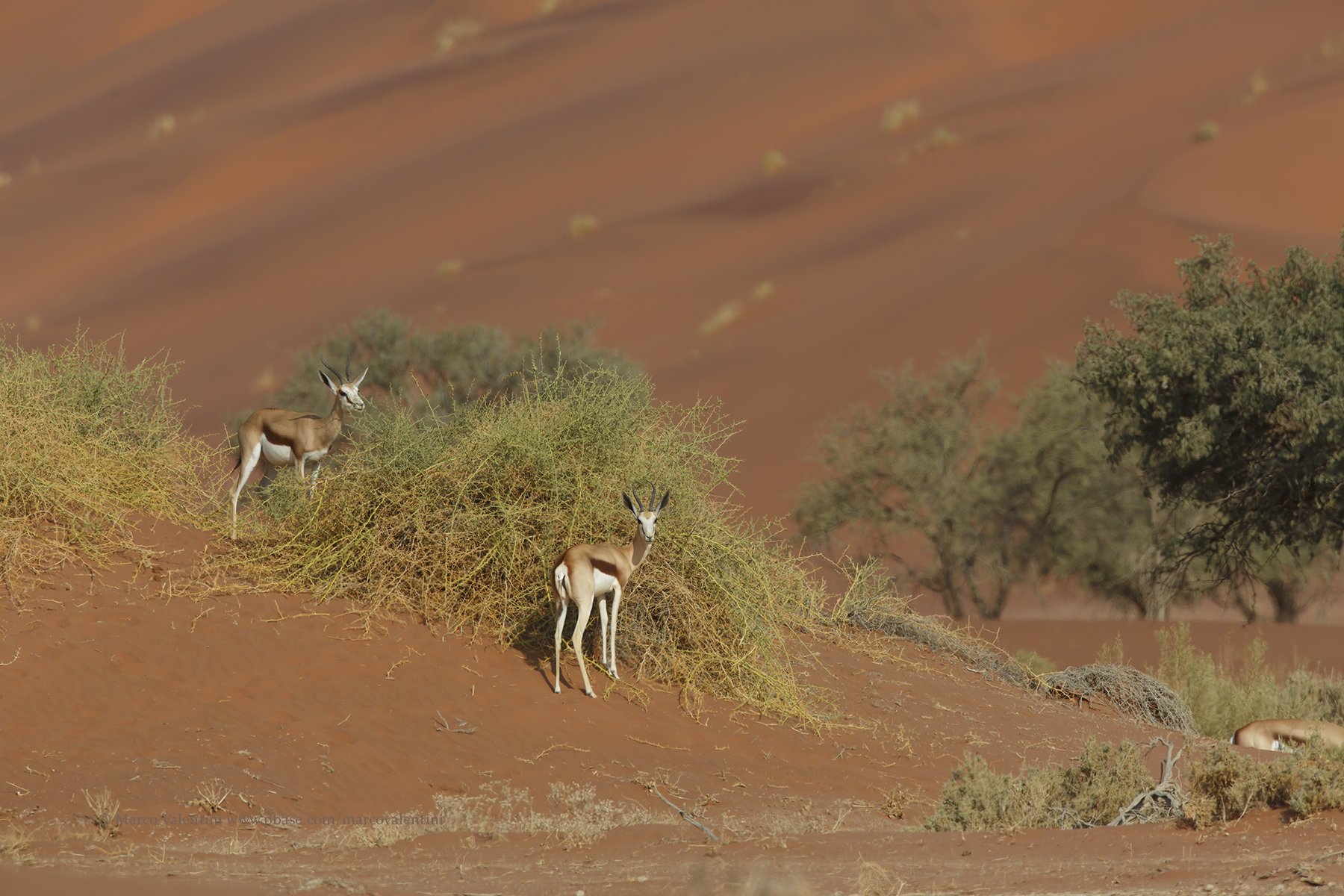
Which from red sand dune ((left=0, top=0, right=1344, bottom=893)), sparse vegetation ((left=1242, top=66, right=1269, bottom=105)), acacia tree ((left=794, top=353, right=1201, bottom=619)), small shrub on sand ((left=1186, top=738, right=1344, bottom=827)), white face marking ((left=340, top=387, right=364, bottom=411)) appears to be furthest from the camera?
sparse vegetation ((left=1242, top=66, right=1269, bottom=105))

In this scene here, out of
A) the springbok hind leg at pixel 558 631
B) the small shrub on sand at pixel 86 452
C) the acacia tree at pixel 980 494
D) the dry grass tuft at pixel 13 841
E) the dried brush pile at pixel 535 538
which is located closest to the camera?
the dry grass tuft at pixel 13 841

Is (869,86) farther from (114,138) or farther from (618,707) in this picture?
(618,707)

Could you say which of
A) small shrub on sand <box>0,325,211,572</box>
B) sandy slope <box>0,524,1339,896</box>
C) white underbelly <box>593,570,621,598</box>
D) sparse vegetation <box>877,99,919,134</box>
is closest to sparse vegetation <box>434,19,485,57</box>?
sparse vegetation <box>877,99,919,134</box>

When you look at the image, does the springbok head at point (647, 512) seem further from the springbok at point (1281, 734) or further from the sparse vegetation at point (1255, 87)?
the sparse vegetation at point (1255, 87)

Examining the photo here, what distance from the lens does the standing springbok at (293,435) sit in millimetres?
12156

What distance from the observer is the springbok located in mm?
11508

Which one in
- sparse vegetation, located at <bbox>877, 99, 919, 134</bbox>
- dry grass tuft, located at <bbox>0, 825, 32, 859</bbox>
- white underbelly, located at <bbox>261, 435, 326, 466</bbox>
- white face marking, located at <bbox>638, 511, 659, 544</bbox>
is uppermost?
sparse vegetation, located at <bbox>877, 99, 919, 134</bbox>

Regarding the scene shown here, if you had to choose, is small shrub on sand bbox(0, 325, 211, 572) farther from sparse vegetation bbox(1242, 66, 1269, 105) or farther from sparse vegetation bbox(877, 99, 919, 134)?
sparse vegetation bbox(1242, 66, 1269, 105)

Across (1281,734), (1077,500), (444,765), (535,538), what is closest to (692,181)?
(1077,500)

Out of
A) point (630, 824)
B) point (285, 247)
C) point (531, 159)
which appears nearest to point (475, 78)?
point (531, 159)

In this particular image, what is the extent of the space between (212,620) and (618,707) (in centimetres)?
336

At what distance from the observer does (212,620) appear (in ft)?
34.5

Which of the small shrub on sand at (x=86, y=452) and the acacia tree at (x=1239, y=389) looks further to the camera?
the acacia tree at (x=1239, y=389)

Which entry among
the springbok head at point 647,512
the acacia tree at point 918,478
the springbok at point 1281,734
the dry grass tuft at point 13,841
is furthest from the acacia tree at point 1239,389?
the dry grass tuft at point 13,841
